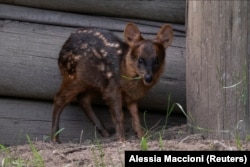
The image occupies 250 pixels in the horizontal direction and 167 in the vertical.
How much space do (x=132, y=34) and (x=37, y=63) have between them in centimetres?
94

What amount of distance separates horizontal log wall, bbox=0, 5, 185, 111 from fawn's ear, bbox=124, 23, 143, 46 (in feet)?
1.71

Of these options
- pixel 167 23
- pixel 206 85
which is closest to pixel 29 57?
pixel 167 23

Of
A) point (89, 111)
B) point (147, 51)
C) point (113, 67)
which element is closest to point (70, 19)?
point (113, 67)

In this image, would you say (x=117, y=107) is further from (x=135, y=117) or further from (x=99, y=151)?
(x=99, y=151)

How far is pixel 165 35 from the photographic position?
6316 mm

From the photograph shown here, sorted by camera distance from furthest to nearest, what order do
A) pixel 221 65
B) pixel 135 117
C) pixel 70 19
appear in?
pixel 70 19, pixel 135 117, pixel 221 65

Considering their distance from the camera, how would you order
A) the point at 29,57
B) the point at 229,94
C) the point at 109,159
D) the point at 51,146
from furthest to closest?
the point at 29,57 → the point at 51,146 → the point at 229,94 → the point at 109,159

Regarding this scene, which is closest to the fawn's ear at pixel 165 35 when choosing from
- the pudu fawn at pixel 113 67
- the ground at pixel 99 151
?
the pudu fawn at pixel 113 67

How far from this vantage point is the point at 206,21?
5672mm

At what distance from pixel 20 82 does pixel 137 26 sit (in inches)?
45.6

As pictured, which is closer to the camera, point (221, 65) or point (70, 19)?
point (221, 65)

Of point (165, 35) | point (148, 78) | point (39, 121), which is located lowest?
point (39, 121)

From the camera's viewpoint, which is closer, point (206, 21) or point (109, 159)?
point (109, 159)

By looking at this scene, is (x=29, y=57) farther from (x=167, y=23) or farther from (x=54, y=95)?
(x=167, y=23)
